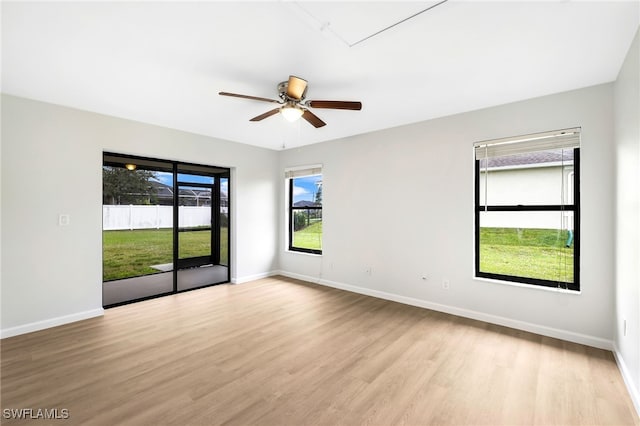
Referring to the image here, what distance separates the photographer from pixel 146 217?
431 centimetres

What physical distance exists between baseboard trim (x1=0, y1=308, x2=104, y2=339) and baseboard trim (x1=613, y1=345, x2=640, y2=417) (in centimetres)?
525

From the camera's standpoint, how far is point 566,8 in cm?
173

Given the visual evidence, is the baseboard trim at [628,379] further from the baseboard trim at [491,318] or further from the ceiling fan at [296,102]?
the ceiling fan at [296,102]

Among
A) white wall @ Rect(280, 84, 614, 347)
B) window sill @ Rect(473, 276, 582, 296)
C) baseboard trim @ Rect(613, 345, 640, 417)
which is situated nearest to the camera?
baseboard trim @ Rect(613, 345, 640, 417)

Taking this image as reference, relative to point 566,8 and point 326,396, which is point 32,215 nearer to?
point 326,396

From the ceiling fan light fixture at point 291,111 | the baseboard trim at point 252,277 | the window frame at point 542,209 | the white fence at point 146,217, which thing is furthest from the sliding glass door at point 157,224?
the window frame at point 542,209

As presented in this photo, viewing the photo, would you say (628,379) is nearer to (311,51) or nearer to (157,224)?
(311,51)

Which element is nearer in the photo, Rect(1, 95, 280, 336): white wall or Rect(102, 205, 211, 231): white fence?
Rect(1, 95, 280, 336): white wall

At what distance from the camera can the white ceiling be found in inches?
69.7

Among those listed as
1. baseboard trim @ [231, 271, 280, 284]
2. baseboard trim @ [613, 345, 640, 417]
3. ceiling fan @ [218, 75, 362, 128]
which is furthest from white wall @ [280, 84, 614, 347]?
ceiling fan @ [218, 75, 362, 128]

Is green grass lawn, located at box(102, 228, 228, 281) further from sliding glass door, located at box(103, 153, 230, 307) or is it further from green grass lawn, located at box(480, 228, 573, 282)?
green grass lawn, located at box(480, 228, 573, 282)

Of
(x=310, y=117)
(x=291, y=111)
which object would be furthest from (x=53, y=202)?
(x=310, y=117)

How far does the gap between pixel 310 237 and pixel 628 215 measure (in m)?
A: 4.21

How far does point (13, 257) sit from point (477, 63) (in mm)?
5021
